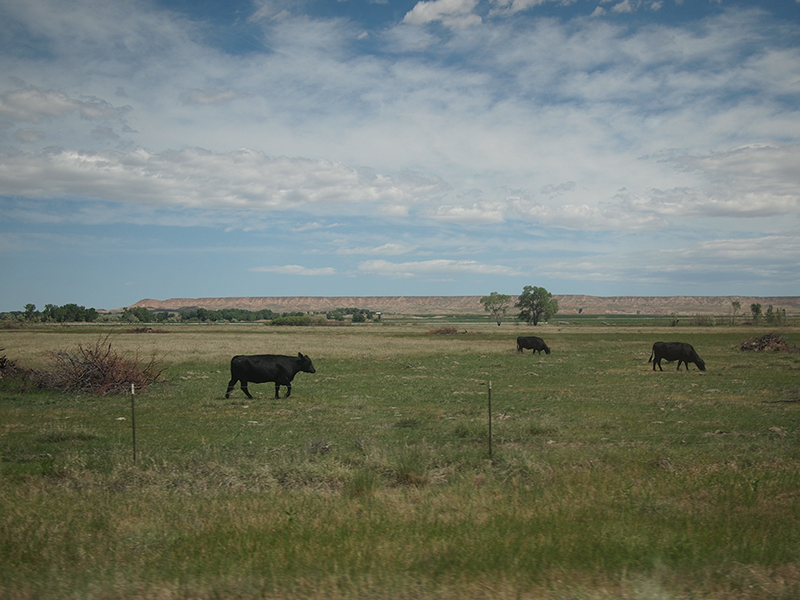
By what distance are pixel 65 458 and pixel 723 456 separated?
1249cm

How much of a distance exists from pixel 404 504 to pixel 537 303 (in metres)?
134

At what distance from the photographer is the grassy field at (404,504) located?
5.38 meters

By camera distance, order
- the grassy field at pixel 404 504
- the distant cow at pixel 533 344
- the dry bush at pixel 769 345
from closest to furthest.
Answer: the grassy field at pixel 404 504 < the dry bush at pixel 769 345 < the distant cow at pixel 533 344

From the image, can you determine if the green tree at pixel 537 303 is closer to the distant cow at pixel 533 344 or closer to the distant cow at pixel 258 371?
the distant cow at pixel 533 344

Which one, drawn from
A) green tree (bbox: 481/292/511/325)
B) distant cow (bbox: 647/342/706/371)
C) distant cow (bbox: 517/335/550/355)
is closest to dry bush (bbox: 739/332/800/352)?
distant cow (bbox: 517/335/550/355)

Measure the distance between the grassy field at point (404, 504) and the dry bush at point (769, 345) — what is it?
28866 mm

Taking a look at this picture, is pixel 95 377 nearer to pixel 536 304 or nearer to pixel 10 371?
pixel 10 371

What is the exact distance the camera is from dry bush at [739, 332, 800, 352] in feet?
136

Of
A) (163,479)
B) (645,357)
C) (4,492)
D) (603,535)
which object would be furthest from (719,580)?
(645,357)

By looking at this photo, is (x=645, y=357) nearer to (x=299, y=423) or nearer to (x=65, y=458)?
(x=299, y=423)

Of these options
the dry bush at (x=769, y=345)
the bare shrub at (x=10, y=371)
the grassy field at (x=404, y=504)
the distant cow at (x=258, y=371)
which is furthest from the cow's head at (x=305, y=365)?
the dry bush at (x=769, y=345)

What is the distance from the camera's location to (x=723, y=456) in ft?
34.4

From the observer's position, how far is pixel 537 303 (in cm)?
13700

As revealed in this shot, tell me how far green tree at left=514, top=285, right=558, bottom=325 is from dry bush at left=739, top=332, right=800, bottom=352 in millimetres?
91675
